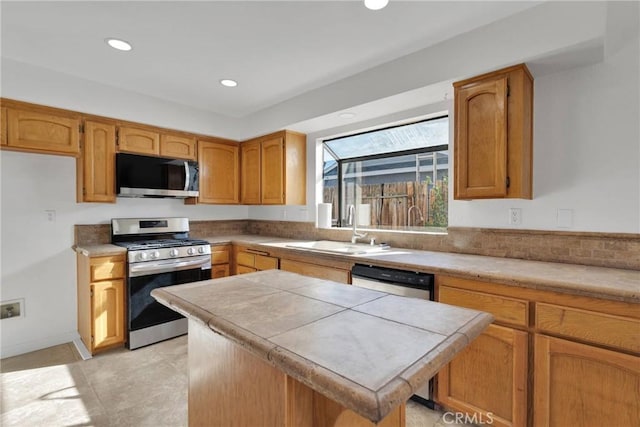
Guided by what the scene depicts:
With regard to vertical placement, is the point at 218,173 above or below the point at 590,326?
above

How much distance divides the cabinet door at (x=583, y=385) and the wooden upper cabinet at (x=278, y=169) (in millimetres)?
2677

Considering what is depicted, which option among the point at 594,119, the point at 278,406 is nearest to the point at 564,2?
the point at 594,119

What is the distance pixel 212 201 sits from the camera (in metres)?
3.90

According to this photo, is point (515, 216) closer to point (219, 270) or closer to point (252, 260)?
point (252, 260)

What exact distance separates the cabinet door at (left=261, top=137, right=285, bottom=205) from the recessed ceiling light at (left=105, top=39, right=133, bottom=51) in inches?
65.1

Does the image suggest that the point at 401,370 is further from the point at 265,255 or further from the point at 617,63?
the point at 265,255

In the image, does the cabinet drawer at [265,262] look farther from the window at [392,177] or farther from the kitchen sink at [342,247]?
the window at [392,177]

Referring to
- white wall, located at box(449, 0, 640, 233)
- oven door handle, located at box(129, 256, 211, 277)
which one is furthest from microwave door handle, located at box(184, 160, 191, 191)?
white wall, located at box(449, 0, 640, 233)

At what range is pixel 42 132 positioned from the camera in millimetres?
2707

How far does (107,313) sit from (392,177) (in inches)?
114

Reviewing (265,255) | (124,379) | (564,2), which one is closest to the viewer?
(564,2)

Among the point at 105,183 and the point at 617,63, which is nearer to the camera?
the point at 617,63

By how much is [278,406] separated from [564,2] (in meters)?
2.38

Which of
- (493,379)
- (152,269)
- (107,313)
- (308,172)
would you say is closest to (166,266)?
(152,269)
